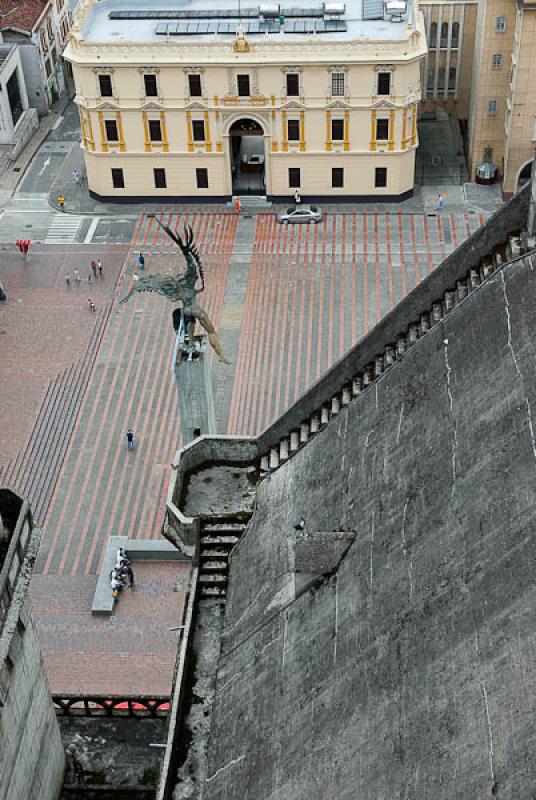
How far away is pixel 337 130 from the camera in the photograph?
274 ft

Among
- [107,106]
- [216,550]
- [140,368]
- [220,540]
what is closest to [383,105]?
[107,106]

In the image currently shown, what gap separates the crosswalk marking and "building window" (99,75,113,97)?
10.2 m

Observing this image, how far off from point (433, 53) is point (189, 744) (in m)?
77.0

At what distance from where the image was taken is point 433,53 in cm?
9425

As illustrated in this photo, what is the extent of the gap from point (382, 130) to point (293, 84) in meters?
7.93

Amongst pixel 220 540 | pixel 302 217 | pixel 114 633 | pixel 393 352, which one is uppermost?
pixel 302 217

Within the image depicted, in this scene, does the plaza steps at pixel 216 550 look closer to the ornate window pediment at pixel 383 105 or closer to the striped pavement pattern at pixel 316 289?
the striped pavement pattern at pixel 316 289

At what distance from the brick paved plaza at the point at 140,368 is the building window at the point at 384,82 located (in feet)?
31.7

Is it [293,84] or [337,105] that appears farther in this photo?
[337,105]

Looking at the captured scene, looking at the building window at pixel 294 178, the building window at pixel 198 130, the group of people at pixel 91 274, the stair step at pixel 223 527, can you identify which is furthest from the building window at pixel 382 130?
the stair step at pixel 223 527

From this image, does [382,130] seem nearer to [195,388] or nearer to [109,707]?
[195,388]

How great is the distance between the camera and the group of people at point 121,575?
171 ft

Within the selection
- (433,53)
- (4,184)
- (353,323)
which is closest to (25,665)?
(353,323)

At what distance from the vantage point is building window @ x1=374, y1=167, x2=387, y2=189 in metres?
84.9
